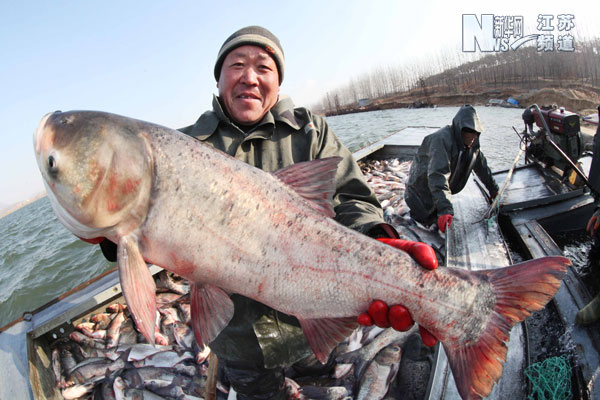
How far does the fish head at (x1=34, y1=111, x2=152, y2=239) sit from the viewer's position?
4.72 ft

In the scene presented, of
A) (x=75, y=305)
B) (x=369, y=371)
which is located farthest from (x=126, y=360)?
(x=369, y=371)

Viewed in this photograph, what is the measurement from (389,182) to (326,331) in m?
7.64

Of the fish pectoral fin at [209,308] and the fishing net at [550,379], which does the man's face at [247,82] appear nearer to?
the fish pectoral fin at [209,308]

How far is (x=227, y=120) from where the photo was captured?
2.37 meters

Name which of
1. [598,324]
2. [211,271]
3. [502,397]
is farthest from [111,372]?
[598,324]

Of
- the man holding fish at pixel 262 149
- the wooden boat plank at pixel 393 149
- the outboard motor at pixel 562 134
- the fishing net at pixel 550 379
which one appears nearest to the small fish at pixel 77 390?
the man holding fish at pixel 262 149

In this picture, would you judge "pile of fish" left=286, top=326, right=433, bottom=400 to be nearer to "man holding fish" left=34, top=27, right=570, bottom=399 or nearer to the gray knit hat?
"man holding fish" left=34, top=27, right=570, bottom=399

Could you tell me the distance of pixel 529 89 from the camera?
37281 mm

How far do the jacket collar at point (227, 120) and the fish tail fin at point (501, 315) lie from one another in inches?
68.1

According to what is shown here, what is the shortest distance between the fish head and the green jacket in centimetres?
82

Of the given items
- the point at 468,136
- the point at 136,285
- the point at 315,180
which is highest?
the point at 315,180

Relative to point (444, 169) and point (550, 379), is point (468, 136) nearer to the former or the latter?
point (444, 169)

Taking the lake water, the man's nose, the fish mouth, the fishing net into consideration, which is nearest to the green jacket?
the man's nose

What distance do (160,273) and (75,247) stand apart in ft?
34.3
